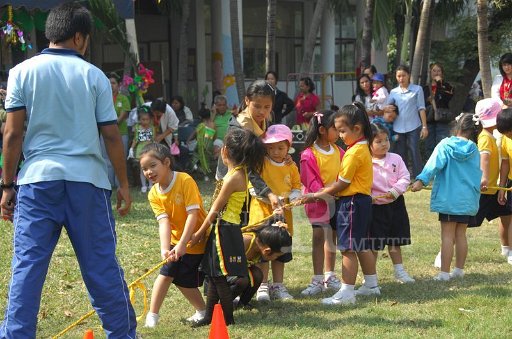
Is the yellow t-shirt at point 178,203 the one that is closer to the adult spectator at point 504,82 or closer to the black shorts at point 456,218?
the black shorts at point 456,218

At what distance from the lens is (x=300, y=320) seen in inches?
222

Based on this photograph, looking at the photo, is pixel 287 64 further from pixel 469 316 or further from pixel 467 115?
pixel 469 316

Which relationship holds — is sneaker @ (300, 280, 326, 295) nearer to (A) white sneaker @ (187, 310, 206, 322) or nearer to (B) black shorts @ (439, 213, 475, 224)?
(A) white sneaker @ (187, 310, 206, 322)

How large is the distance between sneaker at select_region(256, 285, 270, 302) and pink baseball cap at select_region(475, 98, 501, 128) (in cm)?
251

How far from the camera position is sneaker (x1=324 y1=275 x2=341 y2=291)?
21.8 feet

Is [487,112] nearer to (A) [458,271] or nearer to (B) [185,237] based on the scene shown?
(A) [458,271]

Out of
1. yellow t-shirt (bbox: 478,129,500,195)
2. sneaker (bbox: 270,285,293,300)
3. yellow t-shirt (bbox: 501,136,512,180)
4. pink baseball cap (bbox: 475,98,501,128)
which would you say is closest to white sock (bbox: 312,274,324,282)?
sneaker (bbox: 270,285,293,300)

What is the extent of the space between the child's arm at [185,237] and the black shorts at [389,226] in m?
1.78

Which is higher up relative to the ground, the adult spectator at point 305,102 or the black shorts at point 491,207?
the adult spectator at point 305,102

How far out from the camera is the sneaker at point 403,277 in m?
6.83

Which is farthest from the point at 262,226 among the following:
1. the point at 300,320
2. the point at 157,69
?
the point at 157,69

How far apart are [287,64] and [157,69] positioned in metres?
8.36

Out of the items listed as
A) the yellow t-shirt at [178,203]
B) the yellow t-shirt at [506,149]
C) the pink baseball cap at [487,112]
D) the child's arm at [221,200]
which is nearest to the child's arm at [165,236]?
the yellow t-shirt at [178,203]

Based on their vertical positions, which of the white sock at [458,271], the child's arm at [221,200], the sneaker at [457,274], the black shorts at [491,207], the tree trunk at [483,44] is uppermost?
the tree trunk at [483,44]
